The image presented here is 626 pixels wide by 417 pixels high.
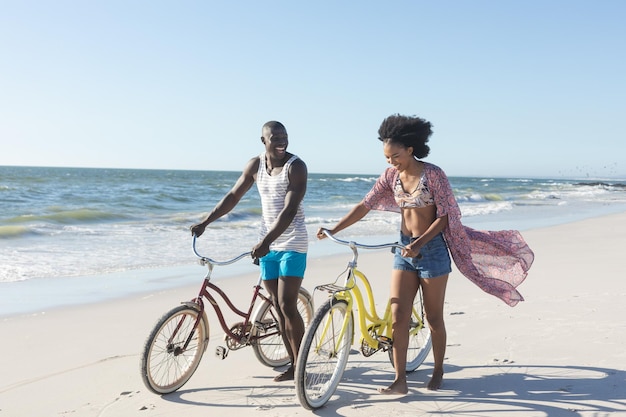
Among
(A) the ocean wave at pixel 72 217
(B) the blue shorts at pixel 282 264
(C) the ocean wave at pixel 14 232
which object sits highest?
(B) the blue shorts at pixel 282 264

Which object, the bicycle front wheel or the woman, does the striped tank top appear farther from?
the bicycle front wheel

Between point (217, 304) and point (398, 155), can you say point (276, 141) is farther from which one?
point (217, 304)

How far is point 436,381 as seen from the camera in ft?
13.6

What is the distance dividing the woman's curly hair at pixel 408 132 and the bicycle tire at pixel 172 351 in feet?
5.78

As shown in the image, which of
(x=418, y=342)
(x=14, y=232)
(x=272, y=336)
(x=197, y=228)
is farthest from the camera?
(x=14, y=232)

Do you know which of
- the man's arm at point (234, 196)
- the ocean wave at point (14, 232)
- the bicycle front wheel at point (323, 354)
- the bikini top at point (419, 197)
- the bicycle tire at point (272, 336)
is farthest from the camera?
the ocean wave at point (14, 232)

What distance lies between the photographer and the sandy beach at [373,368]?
12.6ft

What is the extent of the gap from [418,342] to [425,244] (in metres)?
1.20

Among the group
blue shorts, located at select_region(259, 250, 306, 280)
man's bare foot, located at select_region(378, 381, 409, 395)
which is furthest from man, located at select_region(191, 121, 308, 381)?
man's bare foot, located at select_region(378, 381, 409, 395)

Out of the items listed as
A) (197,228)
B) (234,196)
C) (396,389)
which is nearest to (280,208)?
(234,196)

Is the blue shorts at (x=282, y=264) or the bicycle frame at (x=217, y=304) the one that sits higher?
the blue shorts at (x=282, y=264)

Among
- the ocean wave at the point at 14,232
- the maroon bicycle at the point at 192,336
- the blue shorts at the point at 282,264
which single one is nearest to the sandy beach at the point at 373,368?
the maroon bicycle at the point at 192,336

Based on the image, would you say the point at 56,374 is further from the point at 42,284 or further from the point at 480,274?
the point at 42,284

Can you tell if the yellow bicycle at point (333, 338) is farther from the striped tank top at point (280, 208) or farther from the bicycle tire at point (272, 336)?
the bicycle tire at point (272, 336)
